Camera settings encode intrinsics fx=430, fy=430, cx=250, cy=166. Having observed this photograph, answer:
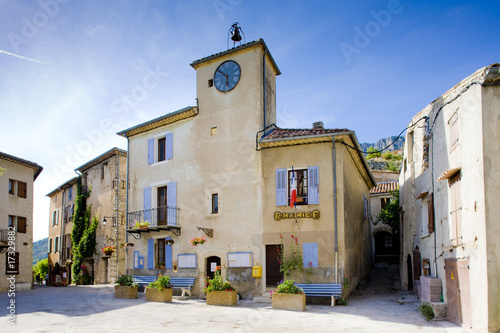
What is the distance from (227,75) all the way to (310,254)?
28.2 ft

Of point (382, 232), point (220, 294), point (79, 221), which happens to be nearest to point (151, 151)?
point (220, 294)

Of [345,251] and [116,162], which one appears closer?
[345,251]

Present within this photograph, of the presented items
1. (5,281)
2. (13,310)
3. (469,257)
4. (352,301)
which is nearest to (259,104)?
(352,301)

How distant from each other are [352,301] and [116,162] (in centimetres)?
1827

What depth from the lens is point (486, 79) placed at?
33.8ft

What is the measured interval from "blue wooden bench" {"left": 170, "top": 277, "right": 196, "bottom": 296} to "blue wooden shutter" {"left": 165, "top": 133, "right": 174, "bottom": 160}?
5702 mm

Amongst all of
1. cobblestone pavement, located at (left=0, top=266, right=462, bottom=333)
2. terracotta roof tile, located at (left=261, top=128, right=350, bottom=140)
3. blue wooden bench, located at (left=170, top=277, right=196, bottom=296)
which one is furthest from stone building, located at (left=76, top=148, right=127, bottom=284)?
terracotta roof tile, located at (left=261, top=128, right=350, bottom=140)

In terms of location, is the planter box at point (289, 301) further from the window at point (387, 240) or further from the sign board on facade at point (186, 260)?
the window at point (387, 240)

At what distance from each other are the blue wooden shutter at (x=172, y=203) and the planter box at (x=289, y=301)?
694 centimetres

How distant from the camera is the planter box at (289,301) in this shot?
1392 centimetres

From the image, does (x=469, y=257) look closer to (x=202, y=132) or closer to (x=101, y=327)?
(x=101, y=327)

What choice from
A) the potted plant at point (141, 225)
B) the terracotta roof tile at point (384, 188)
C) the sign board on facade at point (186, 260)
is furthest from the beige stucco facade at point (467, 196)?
the terracotta roof tile at point (384, 188)

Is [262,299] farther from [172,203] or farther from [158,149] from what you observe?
[158,149]

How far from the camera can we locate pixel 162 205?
68.4 feet
